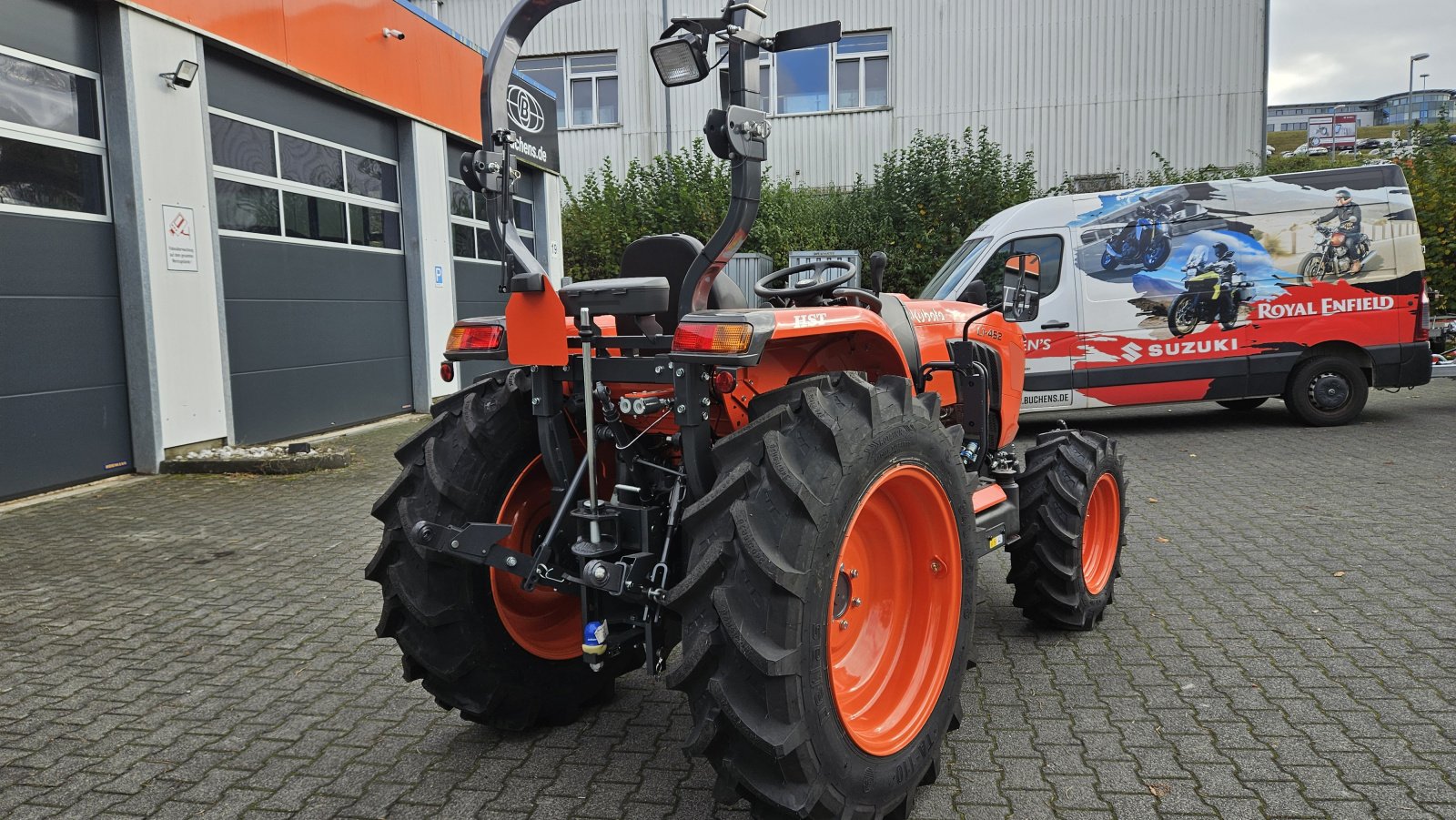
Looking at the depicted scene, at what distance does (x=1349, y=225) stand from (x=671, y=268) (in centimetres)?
913

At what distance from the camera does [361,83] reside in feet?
38.1

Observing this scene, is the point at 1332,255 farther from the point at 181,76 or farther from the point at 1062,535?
the point at 181,76

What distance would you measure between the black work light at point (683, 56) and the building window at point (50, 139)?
6832mm

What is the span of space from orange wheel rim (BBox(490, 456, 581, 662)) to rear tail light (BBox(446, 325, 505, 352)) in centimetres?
42

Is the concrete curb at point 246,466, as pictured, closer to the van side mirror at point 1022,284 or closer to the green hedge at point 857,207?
the van side mirror at point 1022,284

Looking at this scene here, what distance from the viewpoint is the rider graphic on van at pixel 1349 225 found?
955 cm

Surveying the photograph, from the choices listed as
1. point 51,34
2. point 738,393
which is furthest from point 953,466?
point 51,34

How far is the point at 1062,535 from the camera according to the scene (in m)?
4.10

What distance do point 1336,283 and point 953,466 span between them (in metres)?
8.68

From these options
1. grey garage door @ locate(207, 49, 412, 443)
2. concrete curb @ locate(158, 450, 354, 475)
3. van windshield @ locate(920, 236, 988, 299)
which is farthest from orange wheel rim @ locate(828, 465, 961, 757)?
grey garage door @ locate(207, 49, 412, 443)

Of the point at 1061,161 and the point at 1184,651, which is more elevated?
the point at 1061,161

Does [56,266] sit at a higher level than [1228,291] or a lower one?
higher

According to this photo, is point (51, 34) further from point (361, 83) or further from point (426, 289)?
point (426, 289)

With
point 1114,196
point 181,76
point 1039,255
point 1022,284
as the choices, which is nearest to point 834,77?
point 1114,196
